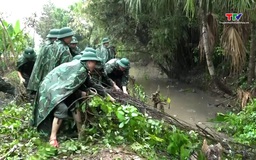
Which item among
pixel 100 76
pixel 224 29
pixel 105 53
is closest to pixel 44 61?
pixel 100 76

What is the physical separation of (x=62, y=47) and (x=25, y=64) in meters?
1.66

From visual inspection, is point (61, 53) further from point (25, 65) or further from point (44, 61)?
point (25, 65)

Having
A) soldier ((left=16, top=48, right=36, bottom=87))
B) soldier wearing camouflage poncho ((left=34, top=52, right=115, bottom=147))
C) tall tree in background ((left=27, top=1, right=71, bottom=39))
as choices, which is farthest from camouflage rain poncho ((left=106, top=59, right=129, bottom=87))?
tall tree in background ((left=27, top=1, right=71, bottom=39))

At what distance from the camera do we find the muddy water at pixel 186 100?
9.97 metres

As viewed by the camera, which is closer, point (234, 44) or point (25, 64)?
point (25, 64)

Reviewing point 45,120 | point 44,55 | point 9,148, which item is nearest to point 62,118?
point 45,120

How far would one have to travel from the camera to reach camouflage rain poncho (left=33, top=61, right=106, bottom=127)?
4289 millimetres

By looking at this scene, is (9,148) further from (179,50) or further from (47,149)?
(179,50)

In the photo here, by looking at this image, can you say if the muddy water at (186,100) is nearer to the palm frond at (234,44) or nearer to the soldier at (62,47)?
the palm frond at (234,44)

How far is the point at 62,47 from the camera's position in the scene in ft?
17.5

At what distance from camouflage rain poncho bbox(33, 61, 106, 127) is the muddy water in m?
4.81

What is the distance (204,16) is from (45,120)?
560 centimetres

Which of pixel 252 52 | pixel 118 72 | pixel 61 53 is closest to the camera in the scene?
pixel 61 53

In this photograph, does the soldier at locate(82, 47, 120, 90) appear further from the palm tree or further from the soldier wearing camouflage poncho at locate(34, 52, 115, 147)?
the palm tree
